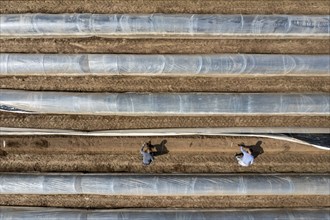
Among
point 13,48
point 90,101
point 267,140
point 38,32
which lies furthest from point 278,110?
point 13,48

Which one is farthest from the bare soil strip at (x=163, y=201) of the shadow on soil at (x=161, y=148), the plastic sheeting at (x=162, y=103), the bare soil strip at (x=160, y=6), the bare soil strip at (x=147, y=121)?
the bare soil strip at (x=160, y=6)

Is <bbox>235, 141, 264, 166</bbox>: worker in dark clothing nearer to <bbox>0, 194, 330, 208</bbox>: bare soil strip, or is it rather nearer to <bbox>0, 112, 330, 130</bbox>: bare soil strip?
<bbox>0, 112, 330, 130</bbox>: bare soil strip

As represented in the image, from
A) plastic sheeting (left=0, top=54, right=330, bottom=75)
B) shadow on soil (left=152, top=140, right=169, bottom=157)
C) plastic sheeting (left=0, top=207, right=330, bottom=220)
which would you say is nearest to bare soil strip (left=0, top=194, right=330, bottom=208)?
plastic sheeting (left=0, top=207, right=330, bottom=220)

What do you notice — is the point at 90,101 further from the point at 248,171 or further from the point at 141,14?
the point at 248,171

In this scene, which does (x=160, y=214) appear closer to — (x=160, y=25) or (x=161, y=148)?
(x=161, y=148)

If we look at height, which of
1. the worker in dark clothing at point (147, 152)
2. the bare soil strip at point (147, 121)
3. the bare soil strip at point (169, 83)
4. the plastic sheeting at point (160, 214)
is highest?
the bare soil strip at point (169, 83)

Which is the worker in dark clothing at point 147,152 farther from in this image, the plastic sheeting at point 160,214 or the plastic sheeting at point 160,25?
the plastic sheeting at point 160,25
